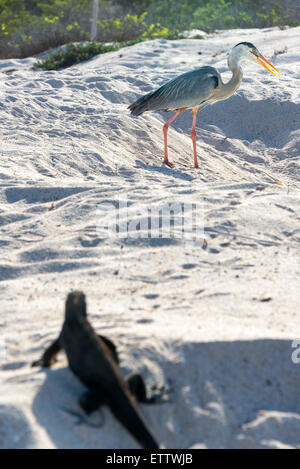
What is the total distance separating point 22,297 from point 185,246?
55.2 inches

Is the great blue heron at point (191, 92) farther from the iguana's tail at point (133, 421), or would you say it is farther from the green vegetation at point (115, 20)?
the green vegetation at point (115, 20)

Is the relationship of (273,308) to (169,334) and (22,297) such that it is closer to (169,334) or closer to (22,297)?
(169,334)

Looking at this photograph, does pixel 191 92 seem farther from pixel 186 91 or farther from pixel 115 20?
pixel 115 20

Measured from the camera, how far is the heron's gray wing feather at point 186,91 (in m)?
6.95

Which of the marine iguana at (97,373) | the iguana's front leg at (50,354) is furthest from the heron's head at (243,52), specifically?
the iguana's front leg at (50,354)

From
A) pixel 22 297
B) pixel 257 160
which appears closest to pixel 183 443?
pixel 22 297

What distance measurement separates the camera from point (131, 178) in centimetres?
627

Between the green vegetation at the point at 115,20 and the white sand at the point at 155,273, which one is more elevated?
the green vegetation at the point at 115,20

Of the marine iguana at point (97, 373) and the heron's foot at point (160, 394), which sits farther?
→ the heron's foot at point (160, 394)

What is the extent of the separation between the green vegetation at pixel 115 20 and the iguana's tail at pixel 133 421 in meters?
11.7

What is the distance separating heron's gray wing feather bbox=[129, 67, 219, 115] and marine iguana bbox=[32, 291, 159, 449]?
15.9 ft

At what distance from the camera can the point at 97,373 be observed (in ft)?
7.98

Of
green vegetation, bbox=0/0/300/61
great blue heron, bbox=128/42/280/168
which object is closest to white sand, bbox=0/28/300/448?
great blue heron, bbox=128/42/280/168

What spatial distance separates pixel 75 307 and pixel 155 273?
1377 millimetres
